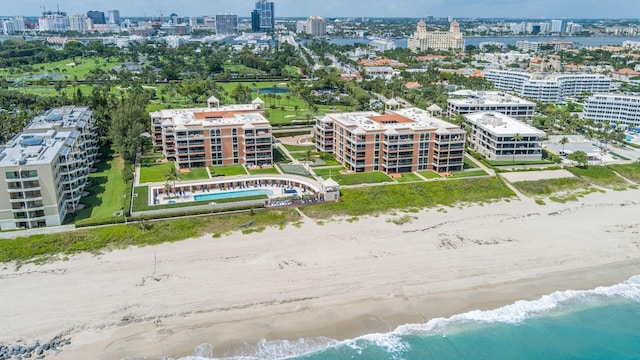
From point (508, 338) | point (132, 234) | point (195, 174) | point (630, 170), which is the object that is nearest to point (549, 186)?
point (630, 170)

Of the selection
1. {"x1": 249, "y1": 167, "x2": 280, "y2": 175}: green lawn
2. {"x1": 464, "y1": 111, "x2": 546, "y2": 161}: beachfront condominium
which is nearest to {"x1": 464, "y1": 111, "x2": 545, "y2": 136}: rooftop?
{"x1": 464, "y1": 111, "x2": 546, "y2": 161}: beachfront condominium

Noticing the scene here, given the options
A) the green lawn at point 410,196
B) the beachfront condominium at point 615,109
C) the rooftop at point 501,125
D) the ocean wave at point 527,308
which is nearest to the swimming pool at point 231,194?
the green lawn at point 410,196

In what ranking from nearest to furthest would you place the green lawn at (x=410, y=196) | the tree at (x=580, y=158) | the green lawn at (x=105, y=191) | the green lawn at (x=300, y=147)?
the green lawn at (x=105, y=191) < the green lawn at (x=410, y=196) < the tree at (x=580, y=158) < the green lawn at (x=300, y=147)

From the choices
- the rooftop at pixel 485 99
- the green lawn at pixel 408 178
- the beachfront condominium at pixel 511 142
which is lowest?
the green lawn at pixel 408 178

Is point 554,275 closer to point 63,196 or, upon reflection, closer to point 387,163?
point 387,163

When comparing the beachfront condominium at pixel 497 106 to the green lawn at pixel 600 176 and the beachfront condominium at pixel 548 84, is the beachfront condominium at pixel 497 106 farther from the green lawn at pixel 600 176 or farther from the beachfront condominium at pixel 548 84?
the beachfront condominium at pixel 548 84

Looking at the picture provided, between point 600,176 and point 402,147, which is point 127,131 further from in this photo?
point 600,176

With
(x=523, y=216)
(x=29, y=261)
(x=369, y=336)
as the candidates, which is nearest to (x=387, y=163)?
(x=523, y=216)
